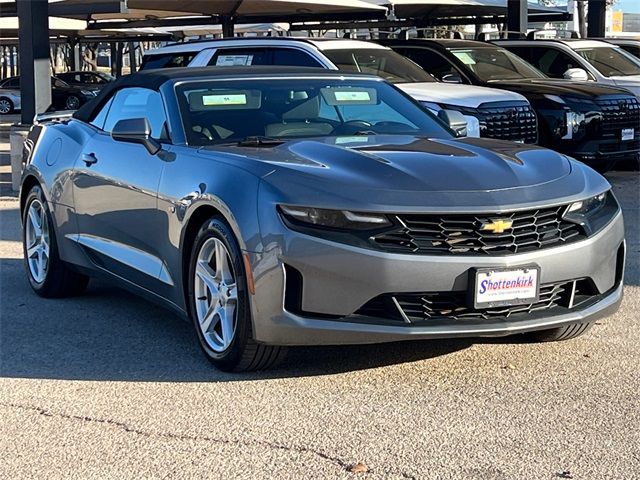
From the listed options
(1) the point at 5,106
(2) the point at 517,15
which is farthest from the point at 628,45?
(1) the point at 5,106

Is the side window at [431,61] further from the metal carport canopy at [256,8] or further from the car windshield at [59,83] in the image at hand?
the car windshield at [59,83]

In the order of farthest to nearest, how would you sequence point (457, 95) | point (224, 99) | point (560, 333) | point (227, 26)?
point (227, 26) → point (457, 95) → point (224, 99) → point (560, 333)

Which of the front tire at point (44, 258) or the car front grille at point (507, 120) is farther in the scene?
the car front grille at point (507, 120)

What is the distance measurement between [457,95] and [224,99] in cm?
675

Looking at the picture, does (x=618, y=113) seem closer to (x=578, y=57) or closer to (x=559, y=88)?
(x=559, y=88)

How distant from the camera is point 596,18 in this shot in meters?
24.6

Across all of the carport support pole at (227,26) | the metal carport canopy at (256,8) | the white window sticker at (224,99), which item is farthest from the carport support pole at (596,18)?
the white window sticker at (224,99)

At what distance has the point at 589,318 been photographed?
533 centimetres

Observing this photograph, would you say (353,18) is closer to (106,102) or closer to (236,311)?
(106,102)

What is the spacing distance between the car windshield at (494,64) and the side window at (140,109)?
8.36 m

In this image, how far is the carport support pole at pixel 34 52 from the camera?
A: 44.7ft

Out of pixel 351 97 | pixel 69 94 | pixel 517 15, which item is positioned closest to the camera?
pixel 351 97

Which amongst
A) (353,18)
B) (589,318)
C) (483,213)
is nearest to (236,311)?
(483,213)

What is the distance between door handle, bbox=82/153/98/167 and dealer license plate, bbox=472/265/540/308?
9.22 feet
